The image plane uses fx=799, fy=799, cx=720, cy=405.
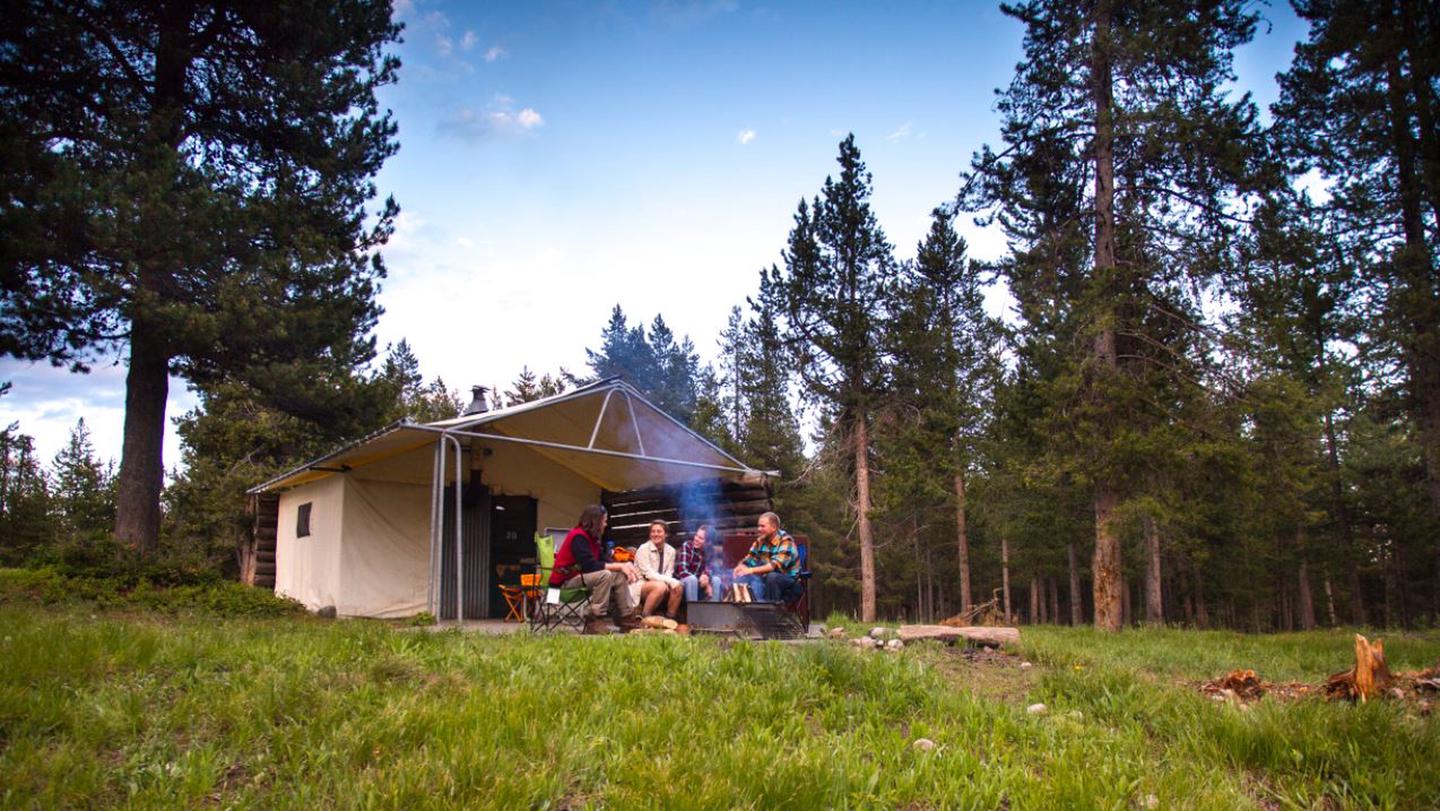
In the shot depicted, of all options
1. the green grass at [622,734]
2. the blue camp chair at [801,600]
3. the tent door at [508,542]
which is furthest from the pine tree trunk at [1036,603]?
the green grass at [622,734]

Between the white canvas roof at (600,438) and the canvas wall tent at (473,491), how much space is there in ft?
0.08

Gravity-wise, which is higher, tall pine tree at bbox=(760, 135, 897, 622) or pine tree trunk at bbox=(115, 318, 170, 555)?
tall pine tree at bbox=(760, 135, 897, 622)

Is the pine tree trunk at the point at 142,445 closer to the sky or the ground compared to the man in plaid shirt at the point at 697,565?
closer to the sky

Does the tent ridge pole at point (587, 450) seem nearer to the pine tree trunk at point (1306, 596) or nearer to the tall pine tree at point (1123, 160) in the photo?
the tall pine tree at point (1123, 160)

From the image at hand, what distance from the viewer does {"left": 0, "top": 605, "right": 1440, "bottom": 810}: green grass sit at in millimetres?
2436

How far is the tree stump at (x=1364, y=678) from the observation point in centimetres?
376

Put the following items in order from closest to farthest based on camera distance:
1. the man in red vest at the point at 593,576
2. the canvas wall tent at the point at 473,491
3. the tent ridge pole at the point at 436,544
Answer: the man in red vest at the point at 593,576 < the tent ridge pole at the point at 436,544 < the canvas wall tent at the point at 473,491

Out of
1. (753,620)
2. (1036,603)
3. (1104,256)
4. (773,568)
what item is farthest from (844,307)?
(1036,603)

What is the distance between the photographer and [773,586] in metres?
7.86

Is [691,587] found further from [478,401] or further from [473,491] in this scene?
[478,401]

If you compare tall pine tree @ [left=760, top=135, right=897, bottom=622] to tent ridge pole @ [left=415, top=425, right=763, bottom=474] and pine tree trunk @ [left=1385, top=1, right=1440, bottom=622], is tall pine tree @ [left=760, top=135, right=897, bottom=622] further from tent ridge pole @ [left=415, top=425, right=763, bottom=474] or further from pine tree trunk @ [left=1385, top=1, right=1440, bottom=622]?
pine tree trunk @ [left=1385, top=1, right=1440, bottom=622]

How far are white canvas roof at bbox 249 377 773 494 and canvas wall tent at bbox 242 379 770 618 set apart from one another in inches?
0.9

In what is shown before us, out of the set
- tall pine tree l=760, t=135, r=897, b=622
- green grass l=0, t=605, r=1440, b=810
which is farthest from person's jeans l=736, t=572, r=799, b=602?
tall pine tree l=760, t=135, r=897, b=622

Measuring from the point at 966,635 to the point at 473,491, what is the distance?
8.45 m
